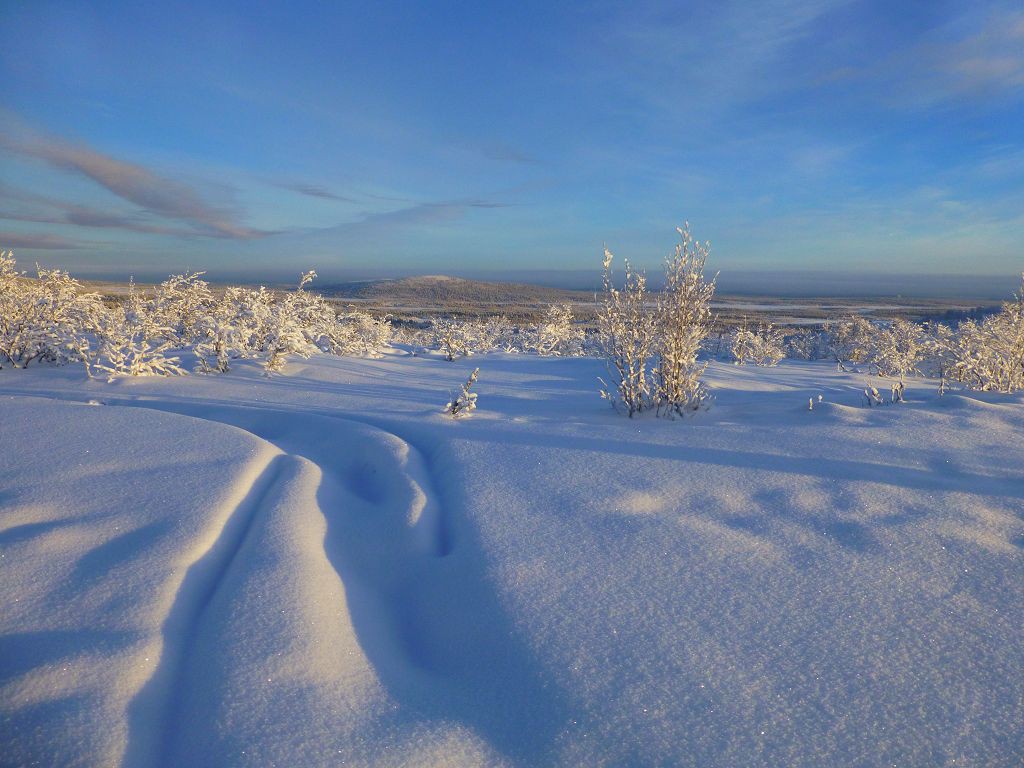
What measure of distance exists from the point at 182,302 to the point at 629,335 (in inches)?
276

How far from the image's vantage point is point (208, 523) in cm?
261

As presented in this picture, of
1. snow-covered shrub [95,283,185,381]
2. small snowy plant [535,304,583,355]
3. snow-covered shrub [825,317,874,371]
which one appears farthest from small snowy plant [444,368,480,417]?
snow-covered shrub [825,317,874,371]

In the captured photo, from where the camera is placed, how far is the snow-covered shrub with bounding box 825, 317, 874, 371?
1526cm

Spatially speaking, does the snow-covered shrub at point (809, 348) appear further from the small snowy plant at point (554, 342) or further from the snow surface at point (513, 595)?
the snow surface at point (513, 595)

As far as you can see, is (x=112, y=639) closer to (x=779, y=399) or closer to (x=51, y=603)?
(x=51, y=603)

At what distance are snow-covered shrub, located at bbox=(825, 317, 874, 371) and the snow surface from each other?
12.6 meters

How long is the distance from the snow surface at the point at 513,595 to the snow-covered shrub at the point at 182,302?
4680mm

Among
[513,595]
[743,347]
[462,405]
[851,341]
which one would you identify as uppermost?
[462,405]

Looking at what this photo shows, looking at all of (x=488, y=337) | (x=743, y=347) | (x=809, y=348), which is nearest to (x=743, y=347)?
(x=743, y=347)

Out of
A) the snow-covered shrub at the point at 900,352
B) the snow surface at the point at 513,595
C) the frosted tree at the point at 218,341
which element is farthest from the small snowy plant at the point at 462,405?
the snow-covered shrub at the point at 900,352

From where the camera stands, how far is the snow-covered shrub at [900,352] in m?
9.89

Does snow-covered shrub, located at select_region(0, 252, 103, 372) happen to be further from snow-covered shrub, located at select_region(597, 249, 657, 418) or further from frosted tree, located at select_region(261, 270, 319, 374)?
snow-covered shrub, located at select_region(597, 249, 657, 418)

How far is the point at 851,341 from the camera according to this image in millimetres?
18234

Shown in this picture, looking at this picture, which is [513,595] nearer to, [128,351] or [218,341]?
[218,341]
